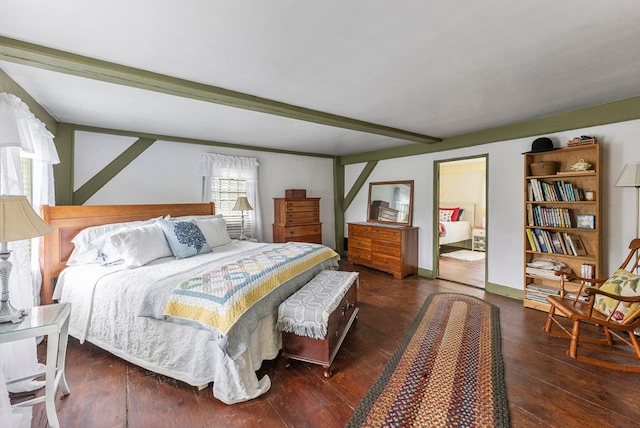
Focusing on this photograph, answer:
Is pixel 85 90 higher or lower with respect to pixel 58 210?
higher

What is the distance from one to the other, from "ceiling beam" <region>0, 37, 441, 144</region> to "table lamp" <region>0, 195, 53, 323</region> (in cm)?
88

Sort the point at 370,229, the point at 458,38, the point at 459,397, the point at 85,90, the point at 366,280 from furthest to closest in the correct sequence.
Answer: the point at 370,229
the point at 366,280
the point at 85,90
the point at 459,397
the point at 458,38

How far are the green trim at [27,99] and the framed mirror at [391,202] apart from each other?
4.80 metres

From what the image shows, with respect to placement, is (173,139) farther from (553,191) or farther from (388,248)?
(553,191)

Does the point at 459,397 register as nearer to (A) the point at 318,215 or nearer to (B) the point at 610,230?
(B) the point at 610,230

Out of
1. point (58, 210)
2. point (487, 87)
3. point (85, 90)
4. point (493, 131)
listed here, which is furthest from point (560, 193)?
point (58, 210)

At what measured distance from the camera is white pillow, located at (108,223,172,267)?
2529mm

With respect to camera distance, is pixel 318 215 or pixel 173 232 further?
pixel 318 215

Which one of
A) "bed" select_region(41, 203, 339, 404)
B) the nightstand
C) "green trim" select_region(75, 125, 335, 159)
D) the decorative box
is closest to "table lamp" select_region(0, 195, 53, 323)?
"bed" select_region(41, 203, 339, 404)

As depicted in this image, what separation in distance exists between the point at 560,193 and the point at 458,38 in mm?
2539

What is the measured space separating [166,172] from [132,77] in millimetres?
2292

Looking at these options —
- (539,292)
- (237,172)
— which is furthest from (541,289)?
(237,172)

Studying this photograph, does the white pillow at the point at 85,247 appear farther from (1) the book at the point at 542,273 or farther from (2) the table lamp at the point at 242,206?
(1) the book at the point at 542,273

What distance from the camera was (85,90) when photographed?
2.30 metres
